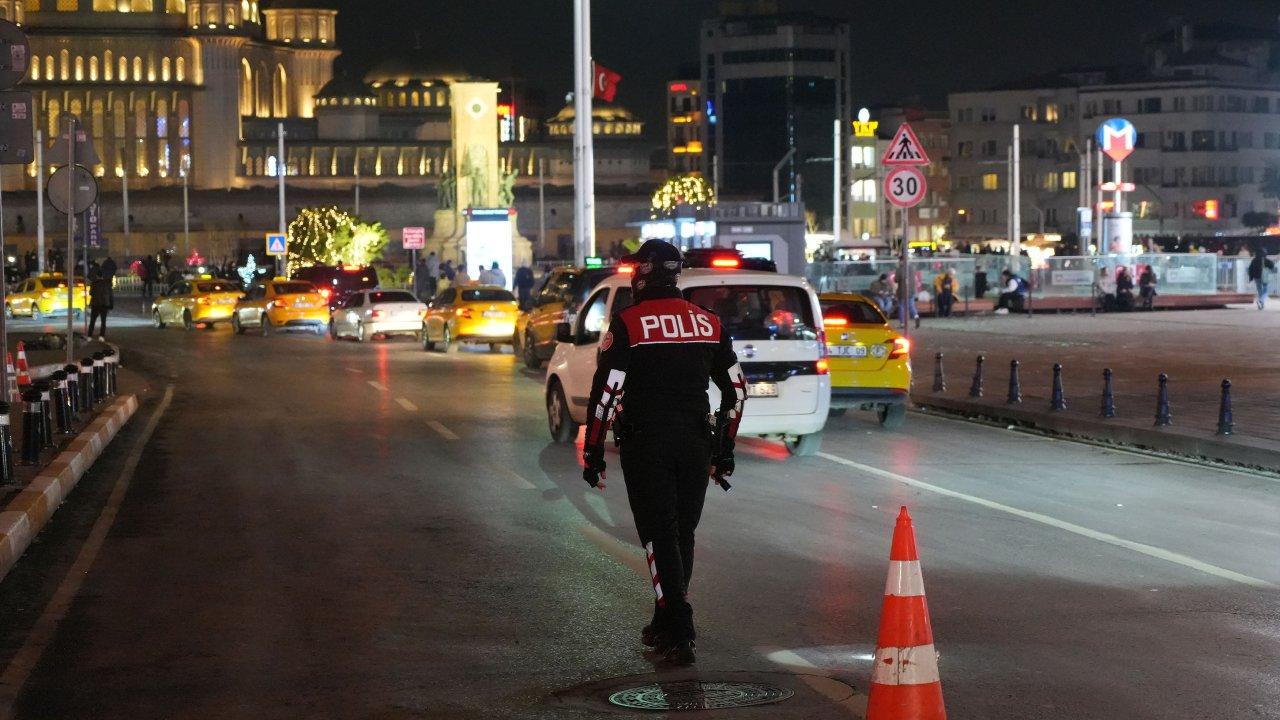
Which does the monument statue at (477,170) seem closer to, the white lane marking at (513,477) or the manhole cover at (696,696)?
the white lane marking at (513,477)

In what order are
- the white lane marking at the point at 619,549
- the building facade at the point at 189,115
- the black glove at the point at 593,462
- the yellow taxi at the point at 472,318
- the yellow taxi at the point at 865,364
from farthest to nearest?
the building facade at the point at 189,115, the yellow taxi at the point at 472,318, the yellow taxi at the point at 865,364, the white lane marking at the point at 619,549, the black glove at the point at 593,462

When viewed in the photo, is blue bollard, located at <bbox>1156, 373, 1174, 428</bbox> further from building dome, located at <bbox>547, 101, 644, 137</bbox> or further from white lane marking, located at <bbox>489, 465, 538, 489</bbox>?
building dome, located at <bbox>547, 101, 644, 137</bbox>

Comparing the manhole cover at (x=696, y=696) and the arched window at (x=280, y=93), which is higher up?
the arched window at (x=280, y=93)

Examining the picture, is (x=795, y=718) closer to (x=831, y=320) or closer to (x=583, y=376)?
(x=583, y=376)

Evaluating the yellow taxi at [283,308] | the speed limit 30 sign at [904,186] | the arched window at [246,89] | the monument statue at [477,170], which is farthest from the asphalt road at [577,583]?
the arched window at [246,89]

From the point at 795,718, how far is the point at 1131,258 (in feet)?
154

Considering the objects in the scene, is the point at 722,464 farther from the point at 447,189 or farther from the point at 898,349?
the point at 447,189

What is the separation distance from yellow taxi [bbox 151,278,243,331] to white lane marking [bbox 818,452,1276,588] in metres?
37.8

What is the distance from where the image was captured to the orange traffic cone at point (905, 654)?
635cm

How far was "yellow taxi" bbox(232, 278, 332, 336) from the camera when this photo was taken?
4512 centimetres

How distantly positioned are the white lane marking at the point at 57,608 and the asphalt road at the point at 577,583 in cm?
2

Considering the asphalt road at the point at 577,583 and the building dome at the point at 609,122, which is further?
the building dome at the point at 609,122

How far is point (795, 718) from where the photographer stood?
688 centimetres

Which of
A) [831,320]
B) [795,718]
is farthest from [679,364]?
[831,320]
